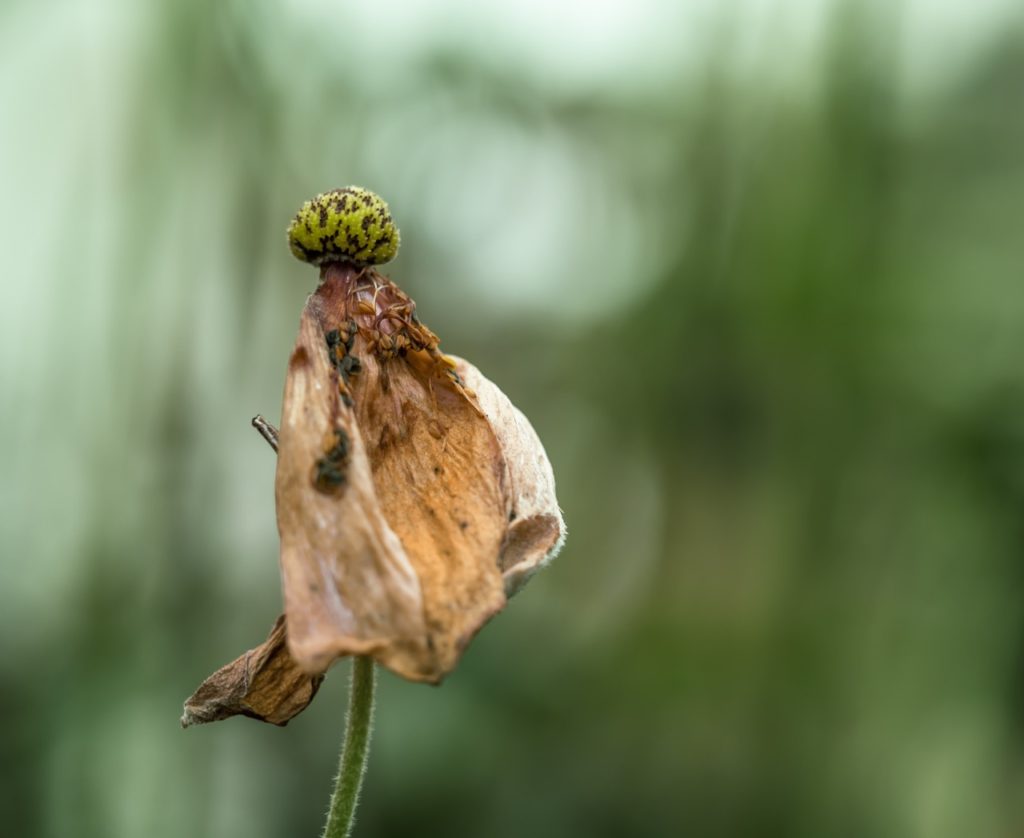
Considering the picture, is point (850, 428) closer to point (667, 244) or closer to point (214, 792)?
point (667, 244)

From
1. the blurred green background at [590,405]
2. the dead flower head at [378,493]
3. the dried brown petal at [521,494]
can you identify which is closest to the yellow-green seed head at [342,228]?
the dead flower head at [378,493]

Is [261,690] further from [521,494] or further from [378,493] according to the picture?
[521,494]

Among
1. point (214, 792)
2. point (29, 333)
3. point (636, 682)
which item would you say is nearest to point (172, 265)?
point (29, 333)

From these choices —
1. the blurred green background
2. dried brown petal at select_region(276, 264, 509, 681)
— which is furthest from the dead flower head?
the blurred green background

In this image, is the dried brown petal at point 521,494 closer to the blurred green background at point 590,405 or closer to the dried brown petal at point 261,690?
the dried brown petal at point 261,690

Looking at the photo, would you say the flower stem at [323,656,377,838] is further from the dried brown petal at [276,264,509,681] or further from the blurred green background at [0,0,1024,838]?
the blurred green background at [0,0,1024,838]
